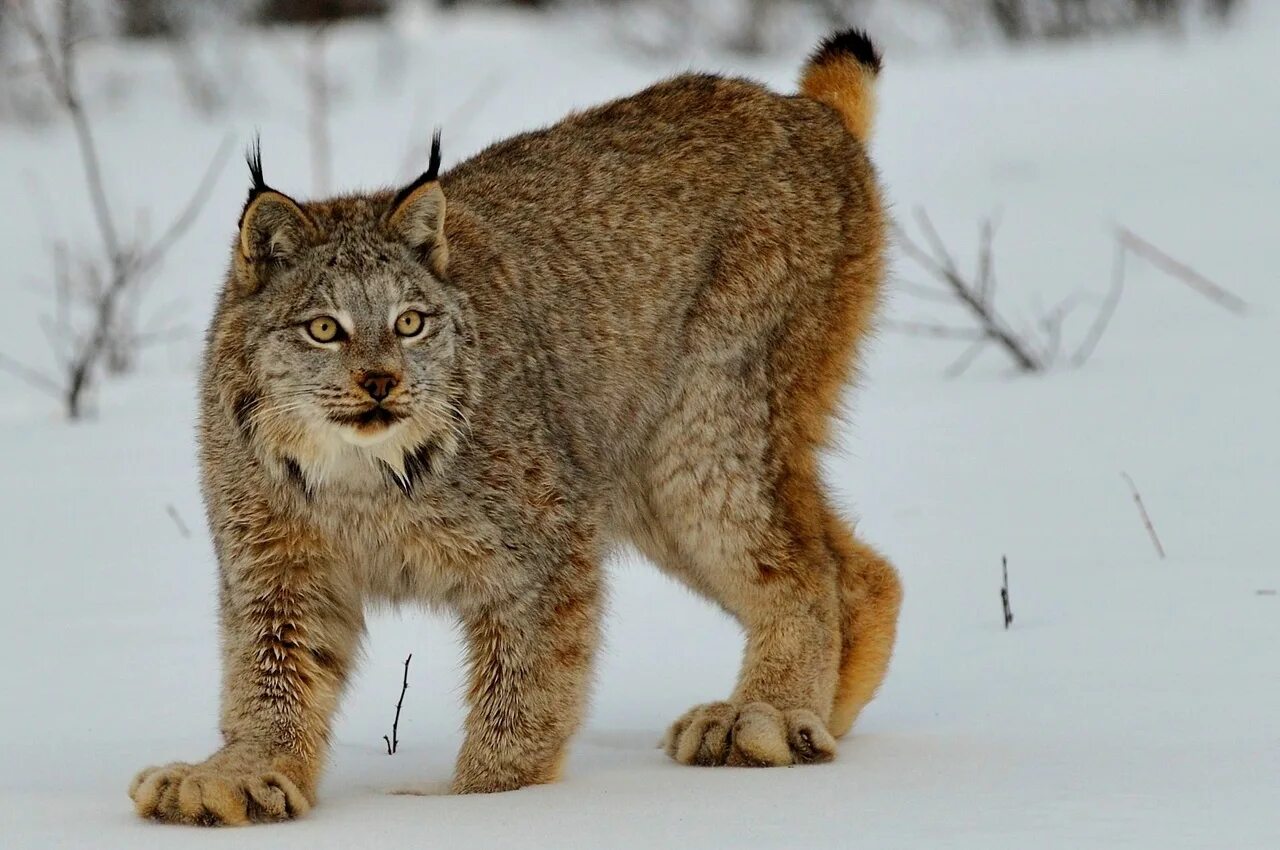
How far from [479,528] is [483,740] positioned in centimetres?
50

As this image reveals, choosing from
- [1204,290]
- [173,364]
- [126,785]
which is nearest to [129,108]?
[173,364]

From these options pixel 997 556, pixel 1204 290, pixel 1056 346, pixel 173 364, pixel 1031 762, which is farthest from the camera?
pixel 173 364

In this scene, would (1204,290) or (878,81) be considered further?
(1204,290)

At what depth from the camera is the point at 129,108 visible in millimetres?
18641

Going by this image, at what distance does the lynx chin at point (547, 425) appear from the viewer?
4.44 metres

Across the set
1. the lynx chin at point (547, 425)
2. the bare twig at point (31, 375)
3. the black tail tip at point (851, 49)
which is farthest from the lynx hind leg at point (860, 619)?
the bare twig at point (31, 375)

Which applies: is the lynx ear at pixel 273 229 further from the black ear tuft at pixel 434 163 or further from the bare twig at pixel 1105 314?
the bare twig at pixel 1105 314

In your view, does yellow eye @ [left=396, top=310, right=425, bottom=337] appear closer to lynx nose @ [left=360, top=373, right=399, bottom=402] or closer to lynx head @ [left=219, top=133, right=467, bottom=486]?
lynx head @ [left=219, top=133, right=467, bottom=486]

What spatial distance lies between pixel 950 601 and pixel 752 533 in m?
1.35

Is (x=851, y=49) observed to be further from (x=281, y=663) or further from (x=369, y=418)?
(x=281, y=663)

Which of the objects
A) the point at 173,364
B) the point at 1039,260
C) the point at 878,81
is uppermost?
the point at 878,81

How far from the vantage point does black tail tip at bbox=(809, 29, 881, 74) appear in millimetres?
6188

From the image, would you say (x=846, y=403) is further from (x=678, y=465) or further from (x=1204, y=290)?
(x=1204, y=290)

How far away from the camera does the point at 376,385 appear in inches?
167
